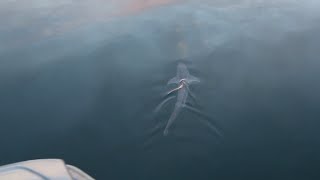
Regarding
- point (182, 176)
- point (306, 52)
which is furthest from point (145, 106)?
point (306, 52)

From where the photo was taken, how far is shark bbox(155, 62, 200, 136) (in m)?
6.11

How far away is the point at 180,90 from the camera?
259 inches

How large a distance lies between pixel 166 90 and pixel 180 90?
0.20 m

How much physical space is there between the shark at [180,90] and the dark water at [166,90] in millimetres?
89

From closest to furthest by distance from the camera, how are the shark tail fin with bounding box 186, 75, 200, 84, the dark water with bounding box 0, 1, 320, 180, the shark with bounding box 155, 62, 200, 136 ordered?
the dark water with bounding box 0, 1, 320, 180 < the shark with bounding box 155, 62, 200, 136 < the shark tail fin with bounding box 186, 75, 200, 84

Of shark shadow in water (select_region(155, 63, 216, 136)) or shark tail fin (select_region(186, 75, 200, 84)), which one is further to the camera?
shark tail fin (select_region(186, 75, 200, 84))

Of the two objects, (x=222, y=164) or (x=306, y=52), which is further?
(x=306, y=52)

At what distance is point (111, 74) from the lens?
23.2ft

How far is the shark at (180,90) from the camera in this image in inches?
241

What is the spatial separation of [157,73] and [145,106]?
2.67 feet

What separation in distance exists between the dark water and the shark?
0.29 feet

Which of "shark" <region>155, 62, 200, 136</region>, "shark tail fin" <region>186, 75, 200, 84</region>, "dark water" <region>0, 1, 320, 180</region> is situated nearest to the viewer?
"dark water" <region>0, 1, 320, 180</region>

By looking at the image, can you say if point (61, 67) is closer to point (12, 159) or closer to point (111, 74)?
point (111, 74)

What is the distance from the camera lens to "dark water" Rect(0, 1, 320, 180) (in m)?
5.52
